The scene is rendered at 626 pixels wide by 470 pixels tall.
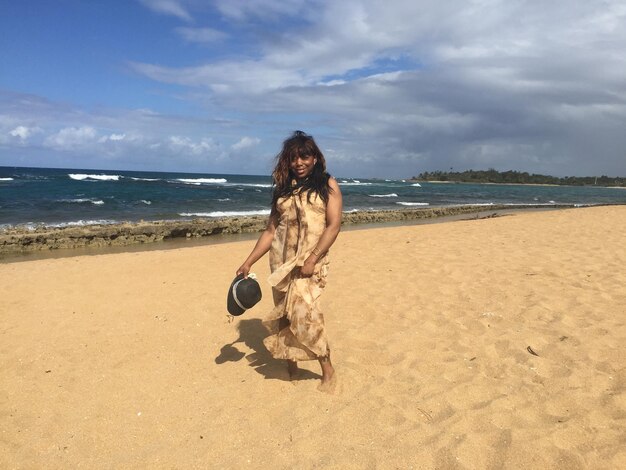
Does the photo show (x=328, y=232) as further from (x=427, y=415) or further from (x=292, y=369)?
(x=427, y=415)

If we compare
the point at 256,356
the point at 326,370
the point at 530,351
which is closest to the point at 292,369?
the point at 326,370

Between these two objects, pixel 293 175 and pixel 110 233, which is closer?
pixel 293 175

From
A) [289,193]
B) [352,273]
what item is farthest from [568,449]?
[352,273]

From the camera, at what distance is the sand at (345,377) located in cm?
282

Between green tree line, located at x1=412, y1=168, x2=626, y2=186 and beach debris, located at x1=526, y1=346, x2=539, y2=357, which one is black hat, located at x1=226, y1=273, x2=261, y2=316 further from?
green tree line, located at x1=412, y1=168, x2=626, y2=186

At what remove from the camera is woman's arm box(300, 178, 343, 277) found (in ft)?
10.8

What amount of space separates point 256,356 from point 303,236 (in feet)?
5.22

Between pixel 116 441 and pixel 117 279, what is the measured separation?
16.8 feet

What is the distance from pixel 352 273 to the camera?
294 inches

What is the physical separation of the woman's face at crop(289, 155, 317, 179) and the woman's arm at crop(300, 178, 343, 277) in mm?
195

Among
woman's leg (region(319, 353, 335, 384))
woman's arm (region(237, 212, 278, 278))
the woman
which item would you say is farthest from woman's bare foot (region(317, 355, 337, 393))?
woman's arm (region(237, 212, 278, 278))

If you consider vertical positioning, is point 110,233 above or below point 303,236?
below

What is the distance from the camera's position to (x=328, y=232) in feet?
10.8

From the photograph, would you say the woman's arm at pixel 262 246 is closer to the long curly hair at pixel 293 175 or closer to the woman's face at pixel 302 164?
the long curly hair at pixel 293 175
